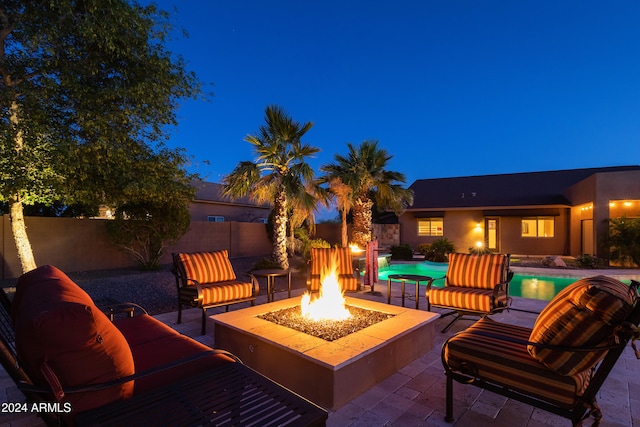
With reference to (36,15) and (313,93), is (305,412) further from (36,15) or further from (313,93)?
(313,93)

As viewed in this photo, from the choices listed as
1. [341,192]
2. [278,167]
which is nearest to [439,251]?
[341,192]

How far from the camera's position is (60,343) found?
1.42 m

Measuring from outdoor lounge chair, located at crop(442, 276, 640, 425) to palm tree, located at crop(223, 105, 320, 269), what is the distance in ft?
23.2

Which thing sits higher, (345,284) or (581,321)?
(581,321)

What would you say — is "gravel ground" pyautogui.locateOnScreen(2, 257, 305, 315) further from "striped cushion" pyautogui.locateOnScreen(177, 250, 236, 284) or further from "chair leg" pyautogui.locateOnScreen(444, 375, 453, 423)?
"chair leg" pyautogui.locateOnScreen(444, 375, 453, 423)

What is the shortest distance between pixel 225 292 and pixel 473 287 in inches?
152

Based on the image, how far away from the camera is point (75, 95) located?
6789 millimetres

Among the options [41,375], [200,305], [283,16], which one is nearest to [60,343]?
[41,375]

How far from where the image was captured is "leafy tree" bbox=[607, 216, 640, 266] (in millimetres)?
11070

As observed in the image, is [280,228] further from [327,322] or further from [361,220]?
[327,322]

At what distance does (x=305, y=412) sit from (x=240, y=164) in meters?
8.08

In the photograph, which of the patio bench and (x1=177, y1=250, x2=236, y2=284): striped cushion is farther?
(x1=177, y1=250, x2=236, y2=284): striped cushion

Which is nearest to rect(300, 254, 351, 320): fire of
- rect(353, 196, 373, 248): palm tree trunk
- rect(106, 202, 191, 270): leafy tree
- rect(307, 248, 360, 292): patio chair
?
rect(307, 248, 360, 292): patio chair

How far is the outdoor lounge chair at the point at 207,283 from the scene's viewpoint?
15.1ft
